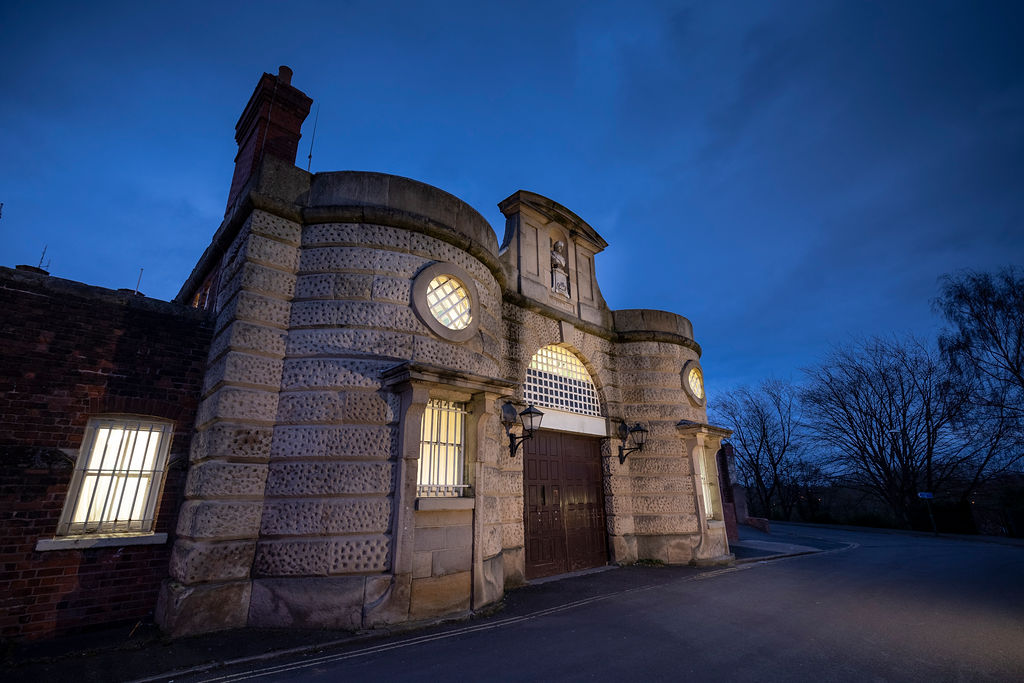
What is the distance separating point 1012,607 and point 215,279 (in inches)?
568

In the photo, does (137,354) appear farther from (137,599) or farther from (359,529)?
(359,529)

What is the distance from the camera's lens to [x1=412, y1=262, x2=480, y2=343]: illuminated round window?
23.6 feet

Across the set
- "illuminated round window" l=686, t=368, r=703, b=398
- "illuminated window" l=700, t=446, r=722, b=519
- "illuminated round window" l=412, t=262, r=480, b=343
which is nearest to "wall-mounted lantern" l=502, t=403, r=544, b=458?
"illuminated round window" l=412, t=262, r=480, b=343

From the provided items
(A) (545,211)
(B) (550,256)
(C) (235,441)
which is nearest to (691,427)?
(B) (550,256)

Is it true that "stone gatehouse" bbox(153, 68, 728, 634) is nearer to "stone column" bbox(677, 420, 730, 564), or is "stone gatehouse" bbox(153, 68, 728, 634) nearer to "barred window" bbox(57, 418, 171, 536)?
"barred window" bbox(57, 418, 171, 536)

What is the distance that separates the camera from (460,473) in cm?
718

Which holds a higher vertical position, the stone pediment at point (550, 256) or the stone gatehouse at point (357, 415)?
the stone pediment at point (550, 256)

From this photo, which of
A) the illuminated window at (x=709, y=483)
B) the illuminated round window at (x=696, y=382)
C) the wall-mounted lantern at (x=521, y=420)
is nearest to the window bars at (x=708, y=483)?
the illuminated window at (x=709, y=483)

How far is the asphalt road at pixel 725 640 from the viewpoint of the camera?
4.31m

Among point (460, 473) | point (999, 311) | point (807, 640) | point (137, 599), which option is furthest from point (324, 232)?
point (999, 311)

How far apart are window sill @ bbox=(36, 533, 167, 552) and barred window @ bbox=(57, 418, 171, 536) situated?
0.22 meters

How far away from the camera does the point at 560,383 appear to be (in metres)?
11.0

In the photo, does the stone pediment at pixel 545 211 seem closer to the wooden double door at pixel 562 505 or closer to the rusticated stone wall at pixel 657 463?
the rusticated stone wall at pixel 657 463

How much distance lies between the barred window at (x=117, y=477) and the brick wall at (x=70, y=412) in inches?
6.6
